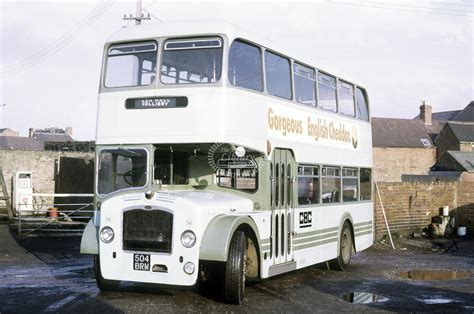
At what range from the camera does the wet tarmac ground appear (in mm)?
8727

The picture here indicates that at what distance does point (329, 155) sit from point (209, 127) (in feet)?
15.2

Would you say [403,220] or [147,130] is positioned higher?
[147,130]

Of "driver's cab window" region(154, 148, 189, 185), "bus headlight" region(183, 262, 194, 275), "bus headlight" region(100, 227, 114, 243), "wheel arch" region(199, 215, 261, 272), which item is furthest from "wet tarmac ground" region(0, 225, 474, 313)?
"driver's cab window" region(154, 148, 189, 185)

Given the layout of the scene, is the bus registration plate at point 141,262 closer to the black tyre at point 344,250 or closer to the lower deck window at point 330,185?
the lower deck window at point 330,185

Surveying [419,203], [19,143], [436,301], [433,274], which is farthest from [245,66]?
[19,143]

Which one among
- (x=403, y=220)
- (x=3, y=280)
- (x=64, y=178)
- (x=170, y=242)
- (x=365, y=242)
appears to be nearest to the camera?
(x=170, y=242)

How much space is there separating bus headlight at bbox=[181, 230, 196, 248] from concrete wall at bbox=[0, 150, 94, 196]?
52.8 feet

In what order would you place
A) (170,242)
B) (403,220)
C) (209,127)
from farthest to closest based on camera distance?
(403,220)
(209,127)
(170,242)

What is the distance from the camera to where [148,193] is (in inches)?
342

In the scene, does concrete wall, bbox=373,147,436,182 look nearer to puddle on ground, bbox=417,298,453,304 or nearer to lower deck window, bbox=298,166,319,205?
lower deck window, bbox=298,166,319,205

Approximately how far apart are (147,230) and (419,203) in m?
15.2

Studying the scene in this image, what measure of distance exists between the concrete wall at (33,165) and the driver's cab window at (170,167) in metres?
14.3

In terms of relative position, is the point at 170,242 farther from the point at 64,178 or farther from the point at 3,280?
the point at 64,178

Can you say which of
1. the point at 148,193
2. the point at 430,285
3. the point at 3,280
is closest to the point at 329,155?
the point at 430,285
